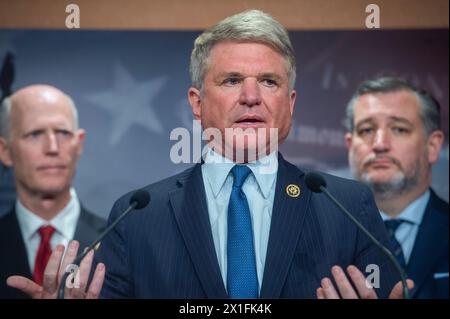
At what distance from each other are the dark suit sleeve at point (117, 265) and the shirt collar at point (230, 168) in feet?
1.12

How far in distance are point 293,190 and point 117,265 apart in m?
0.64

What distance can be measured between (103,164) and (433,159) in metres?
1.65

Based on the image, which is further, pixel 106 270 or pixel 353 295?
pixel 106 270

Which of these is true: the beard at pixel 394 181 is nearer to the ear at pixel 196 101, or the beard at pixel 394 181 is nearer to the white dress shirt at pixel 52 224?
the ear at pixel 196 101

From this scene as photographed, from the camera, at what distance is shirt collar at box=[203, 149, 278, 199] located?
2.43 m

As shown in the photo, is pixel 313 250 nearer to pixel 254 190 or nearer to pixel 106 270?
pixel 254 190

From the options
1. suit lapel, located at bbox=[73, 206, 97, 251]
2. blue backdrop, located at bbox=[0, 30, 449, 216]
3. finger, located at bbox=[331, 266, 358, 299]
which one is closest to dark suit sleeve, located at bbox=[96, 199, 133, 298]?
finger, located at bbox=[331, 266, 358, 299]

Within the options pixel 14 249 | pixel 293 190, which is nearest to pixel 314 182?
pixel 293 190

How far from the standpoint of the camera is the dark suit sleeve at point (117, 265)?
230cm

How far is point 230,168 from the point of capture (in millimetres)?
2436

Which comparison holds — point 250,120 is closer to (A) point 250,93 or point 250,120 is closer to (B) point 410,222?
(A) point 250,93

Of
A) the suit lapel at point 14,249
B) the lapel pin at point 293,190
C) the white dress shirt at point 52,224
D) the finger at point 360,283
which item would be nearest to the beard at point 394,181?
the lapel pin at point 293,190
